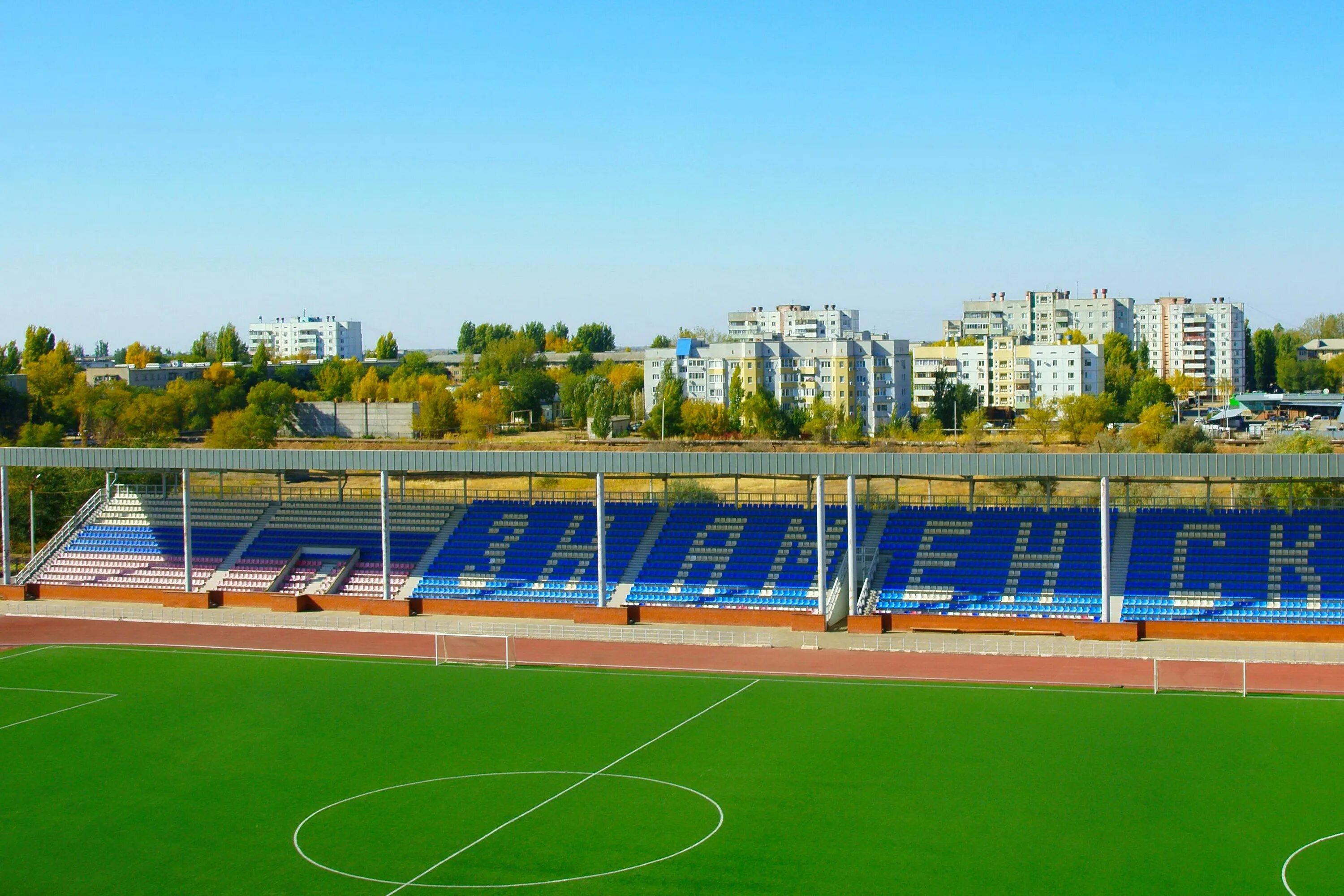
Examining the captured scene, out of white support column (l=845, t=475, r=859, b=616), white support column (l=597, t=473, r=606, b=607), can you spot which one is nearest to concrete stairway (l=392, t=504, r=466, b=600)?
white support column (l=597, t=473, r=606, b=607)

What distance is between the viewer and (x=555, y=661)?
105 ft

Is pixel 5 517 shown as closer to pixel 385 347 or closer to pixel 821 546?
pixel 821 546

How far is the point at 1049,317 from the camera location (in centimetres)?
17050

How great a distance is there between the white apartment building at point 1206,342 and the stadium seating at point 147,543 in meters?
A: 137

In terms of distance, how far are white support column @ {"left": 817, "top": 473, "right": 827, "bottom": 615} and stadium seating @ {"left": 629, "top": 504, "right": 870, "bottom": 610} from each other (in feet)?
4.19

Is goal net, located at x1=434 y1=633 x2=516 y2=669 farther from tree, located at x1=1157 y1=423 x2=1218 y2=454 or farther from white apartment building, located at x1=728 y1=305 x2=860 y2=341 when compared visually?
white apartment building, located at x1=728 y1=305 x2=860 y2=341

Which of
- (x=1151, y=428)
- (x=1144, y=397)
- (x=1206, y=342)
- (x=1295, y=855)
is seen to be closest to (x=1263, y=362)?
(x=1206, y=342)

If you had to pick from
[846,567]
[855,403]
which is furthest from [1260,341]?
[846,567]

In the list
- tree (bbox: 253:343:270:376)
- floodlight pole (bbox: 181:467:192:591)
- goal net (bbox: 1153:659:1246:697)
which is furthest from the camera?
tree (bbox: 253:343:270:376)

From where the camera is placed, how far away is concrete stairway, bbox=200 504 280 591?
41906mm

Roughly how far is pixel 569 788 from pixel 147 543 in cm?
2772

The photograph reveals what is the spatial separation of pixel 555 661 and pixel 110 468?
18.5m

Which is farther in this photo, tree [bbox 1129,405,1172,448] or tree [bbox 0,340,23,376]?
tree [bbox 0,340,23,376]

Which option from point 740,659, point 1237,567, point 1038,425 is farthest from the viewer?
point 1038,425
